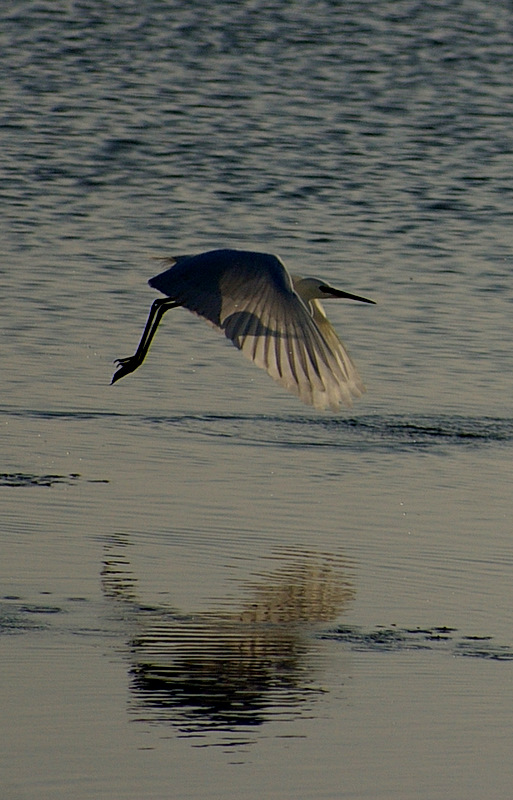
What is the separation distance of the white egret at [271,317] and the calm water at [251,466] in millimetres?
594

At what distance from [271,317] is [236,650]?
1.59 metres

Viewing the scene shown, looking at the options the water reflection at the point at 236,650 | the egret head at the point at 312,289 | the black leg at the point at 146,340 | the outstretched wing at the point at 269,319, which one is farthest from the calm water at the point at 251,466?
the egret head at the point at 312,289

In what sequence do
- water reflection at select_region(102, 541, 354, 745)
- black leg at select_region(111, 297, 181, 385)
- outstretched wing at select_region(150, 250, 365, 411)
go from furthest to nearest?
black leg at select_region(111, 297, 181, 385)
outstretched wing at select_region(150, 250, 365, 411)
water reflection at select_region(102, 541, 354, 745)

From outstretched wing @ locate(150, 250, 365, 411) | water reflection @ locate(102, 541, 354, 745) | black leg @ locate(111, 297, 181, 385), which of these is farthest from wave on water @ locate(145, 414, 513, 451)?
water reflection @ locate(102, 541, 354, 745)

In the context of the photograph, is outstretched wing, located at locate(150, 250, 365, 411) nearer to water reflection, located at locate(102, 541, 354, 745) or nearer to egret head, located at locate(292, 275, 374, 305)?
egret head, located at locate(292, 275, 374, 305)

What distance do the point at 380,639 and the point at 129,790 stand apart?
1513mm

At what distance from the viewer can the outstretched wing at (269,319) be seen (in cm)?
760

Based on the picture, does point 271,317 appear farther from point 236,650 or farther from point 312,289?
point 236,650

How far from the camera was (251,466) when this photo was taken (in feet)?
29.3

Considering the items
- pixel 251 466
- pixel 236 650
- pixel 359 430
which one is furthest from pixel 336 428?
pixel 236 650

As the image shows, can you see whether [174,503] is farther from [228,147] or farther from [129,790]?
[228,147]

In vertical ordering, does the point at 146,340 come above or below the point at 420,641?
above

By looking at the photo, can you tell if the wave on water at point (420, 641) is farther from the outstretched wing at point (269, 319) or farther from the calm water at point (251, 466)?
the outstretched wing at point (269, 319)

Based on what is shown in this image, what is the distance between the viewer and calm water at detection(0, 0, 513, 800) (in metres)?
5.88
